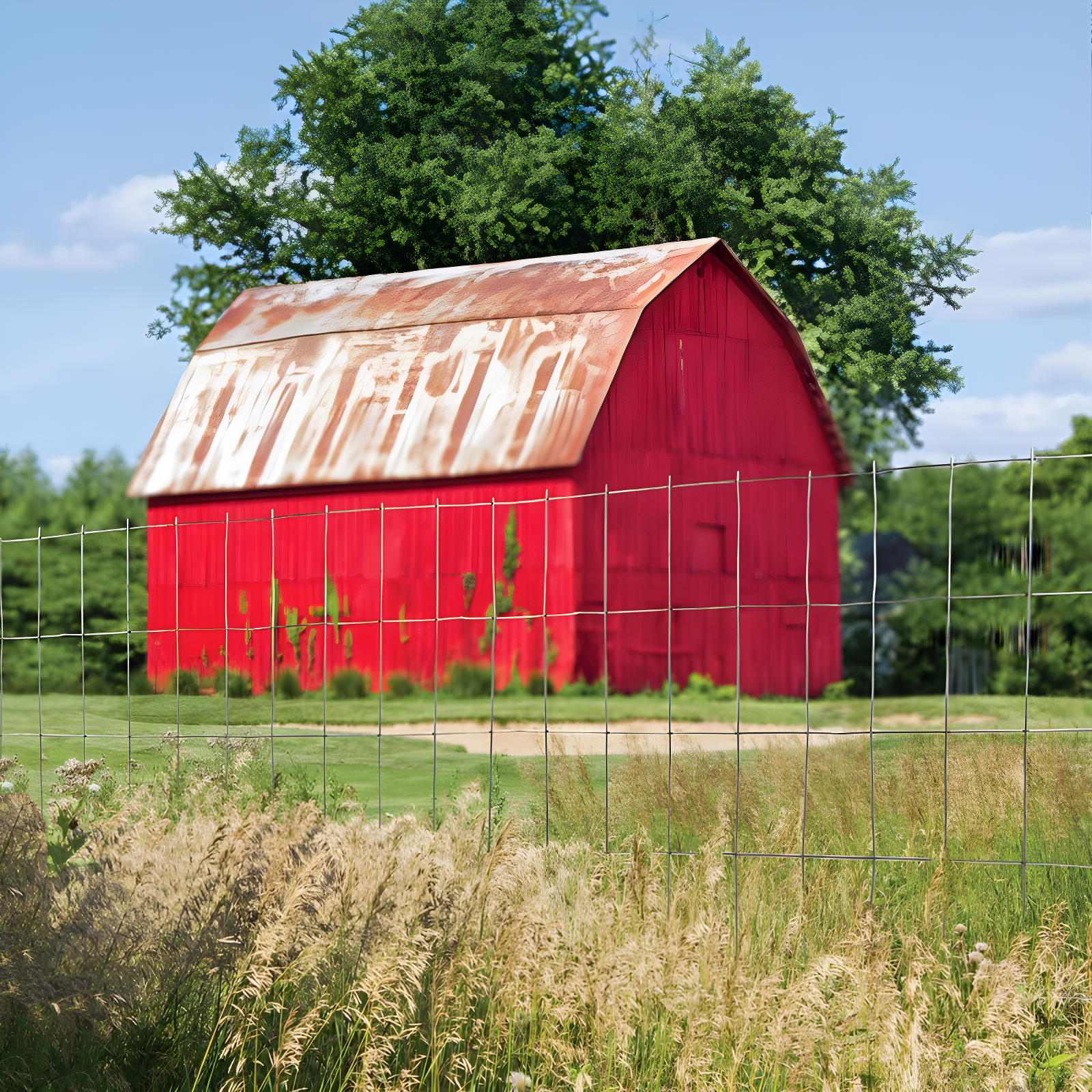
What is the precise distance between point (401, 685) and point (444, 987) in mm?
10102

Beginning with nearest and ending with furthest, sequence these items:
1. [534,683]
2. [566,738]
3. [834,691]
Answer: [566,738] → [534,683] → [834,691]

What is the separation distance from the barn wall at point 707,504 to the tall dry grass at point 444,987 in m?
8.33

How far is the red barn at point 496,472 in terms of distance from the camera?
13.0 metres

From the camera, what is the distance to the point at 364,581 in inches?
537

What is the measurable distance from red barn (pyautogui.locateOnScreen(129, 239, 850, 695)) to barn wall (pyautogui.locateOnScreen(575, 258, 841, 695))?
33 mm

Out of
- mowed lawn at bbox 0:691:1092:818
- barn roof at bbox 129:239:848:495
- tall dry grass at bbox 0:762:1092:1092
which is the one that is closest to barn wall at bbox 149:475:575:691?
barn roof at bbox 129:239:848:495

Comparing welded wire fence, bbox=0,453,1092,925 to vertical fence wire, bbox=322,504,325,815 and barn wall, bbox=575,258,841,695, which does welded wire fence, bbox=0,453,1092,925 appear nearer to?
barn wall, bbox=575,258,841,695

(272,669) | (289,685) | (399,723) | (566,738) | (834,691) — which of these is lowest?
(834,691)

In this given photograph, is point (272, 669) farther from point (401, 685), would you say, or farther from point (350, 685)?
point (350, 685)

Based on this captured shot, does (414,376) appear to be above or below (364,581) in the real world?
above

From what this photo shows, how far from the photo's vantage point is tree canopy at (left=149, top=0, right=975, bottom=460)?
897 inches

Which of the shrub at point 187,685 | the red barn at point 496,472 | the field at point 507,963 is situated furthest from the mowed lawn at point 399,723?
the field at point 507,963

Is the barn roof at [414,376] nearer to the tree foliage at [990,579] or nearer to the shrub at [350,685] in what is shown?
the shrub at [350,685]

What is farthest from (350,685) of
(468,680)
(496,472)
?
(496,472)
